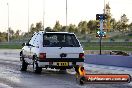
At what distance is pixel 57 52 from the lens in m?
18.8

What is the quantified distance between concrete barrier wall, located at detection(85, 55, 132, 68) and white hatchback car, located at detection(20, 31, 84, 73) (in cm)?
674

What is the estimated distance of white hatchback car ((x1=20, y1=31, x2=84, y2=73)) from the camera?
61.8ft

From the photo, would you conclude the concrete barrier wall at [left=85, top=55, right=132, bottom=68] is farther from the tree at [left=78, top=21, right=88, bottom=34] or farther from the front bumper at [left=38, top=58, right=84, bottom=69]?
the tree at [left=78, top=21, right=88, bottom=34]

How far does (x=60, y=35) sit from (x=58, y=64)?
1526mm

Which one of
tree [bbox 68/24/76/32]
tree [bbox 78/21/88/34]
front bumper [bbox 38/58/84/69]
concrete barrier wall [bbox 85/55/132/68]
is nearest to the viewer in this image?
front bumper [bbox 38/58/84/69]

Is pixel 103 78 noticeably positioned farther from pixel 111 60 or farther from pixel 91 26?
pixel 91 26

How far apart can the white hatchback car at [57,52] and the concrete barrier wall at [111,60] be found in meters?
6.74

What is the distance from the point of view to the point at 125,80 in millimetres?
6730

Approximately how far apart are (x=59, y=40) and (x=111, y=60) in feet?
29.6

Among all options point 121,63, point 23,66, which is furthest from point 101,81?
point 121,63

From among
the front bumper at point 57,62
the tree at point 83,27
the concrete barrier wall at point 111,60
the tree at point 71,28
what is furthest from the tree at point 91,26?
the front bumper at point 57,62

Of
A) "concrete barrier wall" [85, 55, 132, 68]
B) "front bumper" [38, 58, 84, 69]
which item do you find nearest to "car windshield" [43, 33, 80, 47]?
"front bumper" [38, 58, 84, 69]

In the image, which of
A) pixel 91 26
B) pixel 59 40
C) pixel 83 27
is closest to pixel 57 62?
pixel 59 40

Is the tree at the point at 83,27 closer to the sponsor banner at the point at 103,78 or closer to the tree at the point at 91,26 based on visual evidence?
the tree at the point at 91,26
